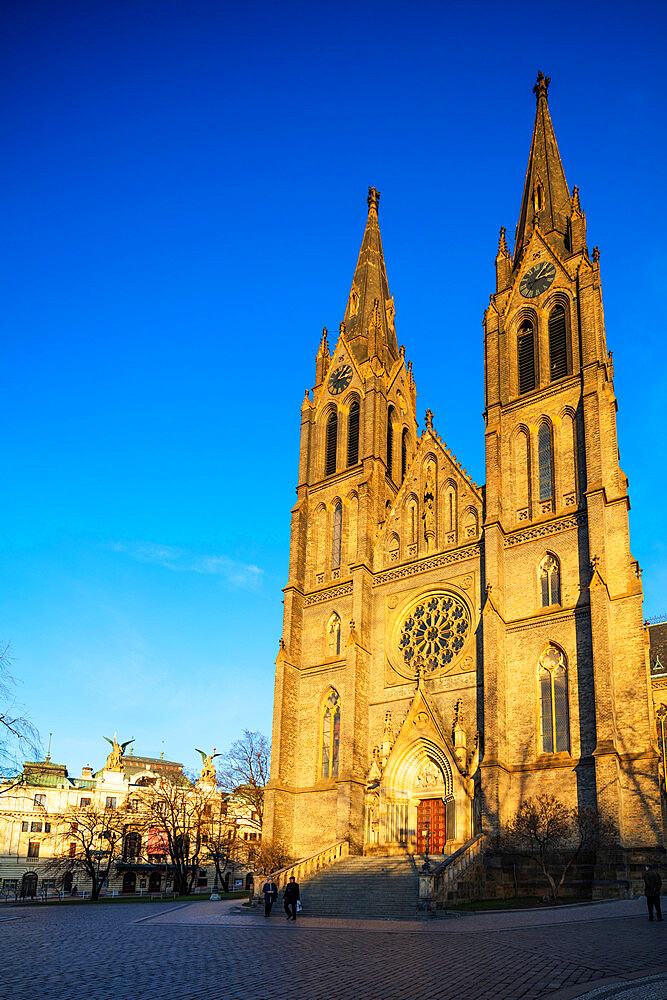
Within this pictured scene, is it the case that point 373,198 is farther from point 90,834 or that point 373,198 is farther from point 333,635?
point 90,834

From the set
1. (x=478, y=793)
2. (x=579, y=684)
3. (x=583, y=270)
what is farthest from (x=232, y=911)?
(x=583, y=270)

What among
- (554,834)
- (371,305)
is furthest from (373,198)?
(554,834)

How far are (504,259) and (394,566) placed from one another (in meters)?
19.2

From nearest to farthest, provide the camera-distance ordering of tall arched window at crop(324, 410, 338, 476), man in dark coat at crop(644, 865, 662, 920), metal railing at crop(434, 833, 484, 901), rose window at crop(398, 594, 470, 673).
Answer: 1. man in dark coat at crop(644, 865, 662, 920)
2. metal railing at crop(434, 833, 484, 901)
3. rose window at crop(398, 594, 470, 673)
4. tall arched window at crop(324, 410, 338, 476)

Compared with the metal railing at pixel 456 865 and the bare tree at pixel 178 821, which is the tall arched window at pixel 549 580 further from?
the bare tree at pixel 178 821

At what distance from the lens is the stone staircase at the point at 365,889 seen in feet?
94.7

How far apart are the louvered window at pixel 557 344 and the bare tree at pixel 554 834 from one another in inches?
824

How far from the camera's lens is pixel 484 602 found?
3953 cm

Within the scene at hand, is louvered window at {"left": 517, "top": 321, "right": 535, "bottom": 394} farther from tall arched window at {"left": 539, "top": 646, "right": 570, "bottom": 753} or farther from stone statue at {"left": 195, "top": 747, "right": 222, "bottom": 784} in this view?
stone statue at {"left": 195, "top": 747, "right": 222, "bottom": 784}

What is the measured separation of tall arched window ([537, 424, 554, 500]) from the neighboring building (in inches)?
1643

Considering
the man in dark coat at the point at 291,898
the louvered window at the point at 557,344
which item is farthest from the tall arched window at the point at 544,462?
the man in dark coat at the point at 291,898

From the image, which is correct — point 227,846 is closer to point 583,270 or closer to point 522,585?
point 522,585

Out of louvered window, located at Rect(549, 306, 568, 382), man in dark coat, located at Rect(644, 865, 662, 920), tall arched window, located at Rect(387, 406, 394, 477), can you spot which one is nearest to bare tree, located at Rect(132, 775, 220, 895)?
tall arched window, located at Rect(387, 406, 394, 477)

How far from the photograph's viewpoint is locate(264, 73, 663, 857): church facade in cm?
3428
